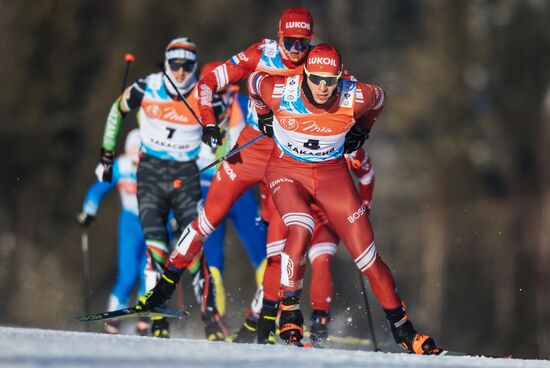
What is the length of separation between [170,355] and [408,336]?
7.49 feet

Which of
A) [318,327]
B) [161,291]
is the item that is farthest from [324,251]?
[161,291]

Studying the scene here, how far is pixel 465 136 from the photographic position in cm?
4731

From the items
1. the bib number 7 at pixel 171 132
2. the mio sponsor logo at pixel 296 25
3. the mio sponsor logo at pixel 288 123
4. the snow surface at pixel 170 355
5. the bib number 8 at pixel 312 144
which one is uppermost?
the mio sponsor logo at pixel 296 25

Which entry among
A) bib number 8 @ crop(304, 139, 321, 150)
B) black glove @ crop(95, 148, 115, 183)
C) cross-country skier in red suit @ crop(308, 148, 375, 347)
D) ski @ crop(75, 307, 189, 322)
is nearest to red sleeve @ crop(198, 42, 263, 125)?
bib number 8 @ crop(304, 139, 321, 150)

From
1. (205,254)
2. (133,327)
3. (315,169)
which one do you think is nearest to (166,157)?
(205,254)

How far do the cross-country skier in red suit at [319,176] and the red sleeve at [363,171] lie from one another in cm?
134

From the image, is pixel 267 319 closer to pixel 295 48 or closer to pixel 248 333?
pixel 248 333

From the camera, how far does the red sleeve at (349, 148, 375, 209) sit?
473 inches

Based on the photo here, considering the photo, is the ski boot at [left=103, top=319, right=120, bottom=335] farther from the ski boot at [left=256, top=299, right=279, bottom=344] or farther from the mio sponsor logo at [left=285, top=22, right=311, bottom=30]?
the mio sponsor logo at [left=285, top=22, right=311, bottom=30]

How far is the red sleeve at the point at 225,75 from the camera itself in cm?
1132

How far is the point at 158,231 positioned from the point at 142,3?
31.8 metres

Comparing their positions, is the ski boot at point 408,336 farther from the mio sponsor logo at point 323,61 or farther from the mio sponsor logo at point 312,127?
the mio sponsor logo at point 323,61

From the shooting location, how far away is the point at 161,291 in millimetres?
11539

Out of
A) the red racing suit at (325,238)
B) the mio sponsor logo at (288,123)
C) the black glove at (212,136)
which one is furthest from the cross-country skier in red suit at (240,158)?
the mio sponsor logo at (288,123)
